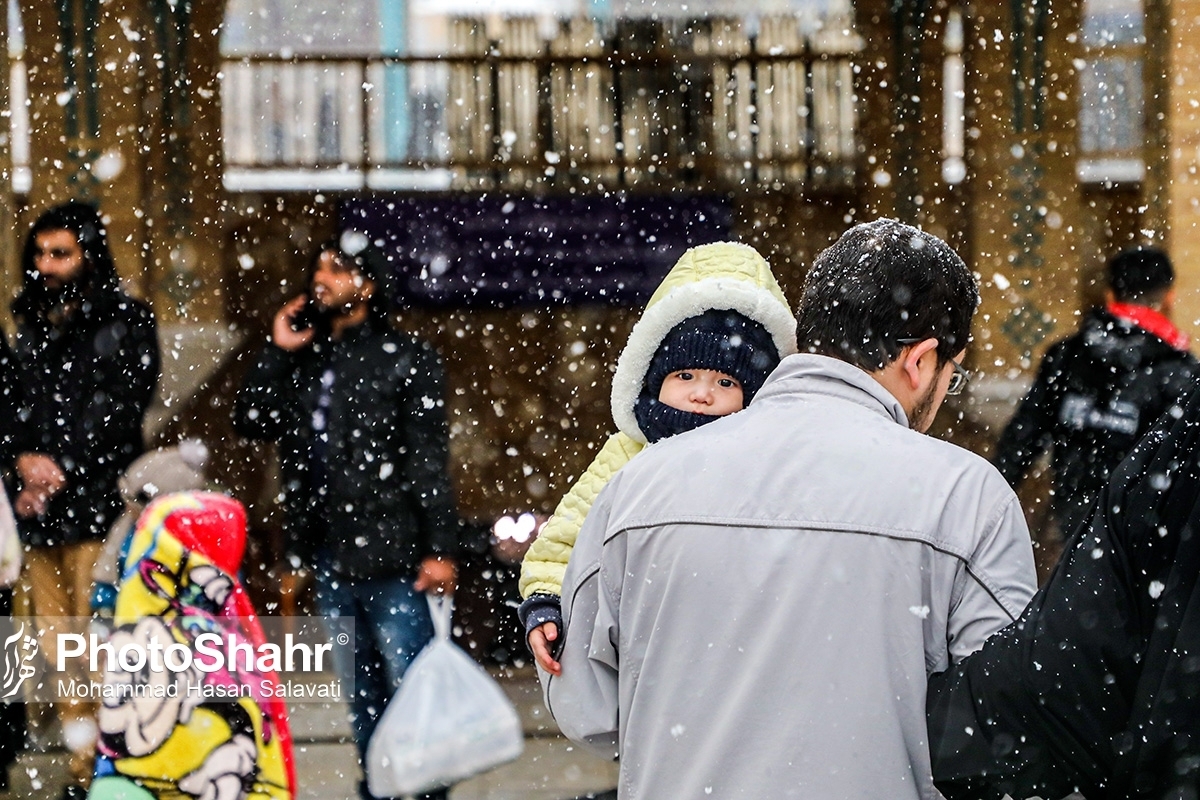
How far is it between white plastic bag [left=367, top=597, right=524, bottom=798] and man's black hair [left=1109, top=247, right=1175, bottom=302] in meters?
2.40

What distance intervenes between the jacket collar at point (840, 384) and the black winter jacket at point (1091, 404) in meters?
2.95

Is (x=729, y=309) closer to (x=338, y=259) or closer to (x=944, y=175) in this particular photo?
(x=338, y=259)

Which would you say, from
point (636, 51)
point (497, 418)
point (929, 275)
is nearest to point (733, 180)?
point (636, 51)

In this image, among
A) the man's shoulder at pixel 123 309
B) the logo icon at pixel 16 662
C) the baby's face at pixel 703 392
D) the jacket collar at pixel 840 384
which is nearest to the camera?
the jacket collar at pixel 840 384

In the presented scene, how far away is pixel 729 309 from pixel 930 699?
121cm

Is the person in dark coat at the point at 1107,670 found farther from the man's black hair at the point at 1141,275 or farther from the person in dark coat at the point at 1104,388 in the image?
the man's black hair at the point at 1141,275

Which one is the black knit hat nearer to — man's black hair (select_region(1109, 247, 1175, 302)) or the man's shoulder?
man's black hair (select_region(1109, 247, 1175, 302))

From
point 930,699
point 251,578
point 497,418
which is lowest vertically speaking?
point 251,578

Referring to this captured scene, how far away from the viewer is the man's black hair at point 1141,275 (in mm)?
4492

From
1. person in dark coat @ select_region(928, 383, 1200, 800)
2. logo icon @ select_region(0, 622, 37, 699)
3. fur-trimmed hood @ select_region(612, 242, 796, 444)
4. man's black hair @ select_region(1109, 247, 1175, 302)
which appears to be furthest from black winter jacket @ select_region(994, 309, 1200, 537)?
logo icon @ select_region(0, 622, 37, 699)

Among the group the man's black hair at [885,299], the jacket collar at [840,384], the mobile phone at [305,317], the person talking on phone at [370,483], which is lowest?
the person talking on phone at [370,483]

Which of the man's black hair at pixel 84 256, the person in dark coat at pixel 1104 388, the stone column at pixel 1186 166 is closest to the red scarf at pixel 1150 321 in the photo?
the person in dark coat at pixel 1104 388

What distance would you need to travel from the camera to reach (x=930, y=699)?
1.56 m

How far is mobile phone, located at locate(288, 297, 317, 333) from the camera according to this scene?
4508 millimetres
